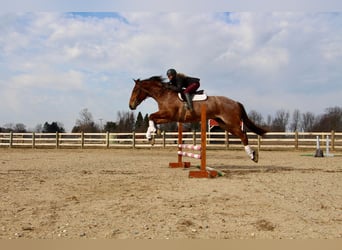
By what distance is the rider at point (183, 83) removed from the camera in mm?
7680

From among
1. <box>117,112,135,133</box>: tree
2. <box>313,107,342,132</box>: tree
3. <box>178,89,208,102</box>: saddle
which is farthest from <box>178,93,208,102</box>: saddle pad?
<box>313,107,342,132</box>: tree

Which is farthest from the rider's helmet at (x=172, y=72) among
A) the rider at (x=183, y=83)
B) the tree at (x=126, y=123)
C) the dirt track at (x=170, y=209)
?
the tree at (x=126, y=123)

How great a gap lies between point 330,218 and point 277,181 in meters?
2.65

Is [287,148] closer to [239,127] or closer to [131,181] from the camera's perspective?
[239,127]

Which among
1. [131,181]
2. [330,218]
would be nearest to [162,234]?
[330,218]

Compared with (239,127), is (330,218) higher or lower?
lower

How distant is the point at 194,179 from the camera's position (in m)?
6.69

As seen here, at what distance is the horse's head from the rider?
496mm

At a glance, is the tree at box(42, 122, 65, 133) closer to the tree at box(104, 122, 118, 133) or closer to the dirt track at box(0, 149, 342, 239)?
the tree at box(104, 122, 118, 133)

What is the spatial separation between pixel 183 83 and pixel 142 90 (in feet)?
3.68

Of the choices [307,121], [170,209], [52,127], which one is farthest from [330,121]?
[170,209]

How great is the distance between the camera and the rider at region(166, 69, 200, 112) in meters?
7.68

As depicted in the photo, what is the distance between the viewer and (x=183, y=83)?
7.84 metres

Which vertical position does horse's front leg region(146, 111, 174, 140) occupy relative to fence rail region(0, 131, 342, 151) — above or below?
above
